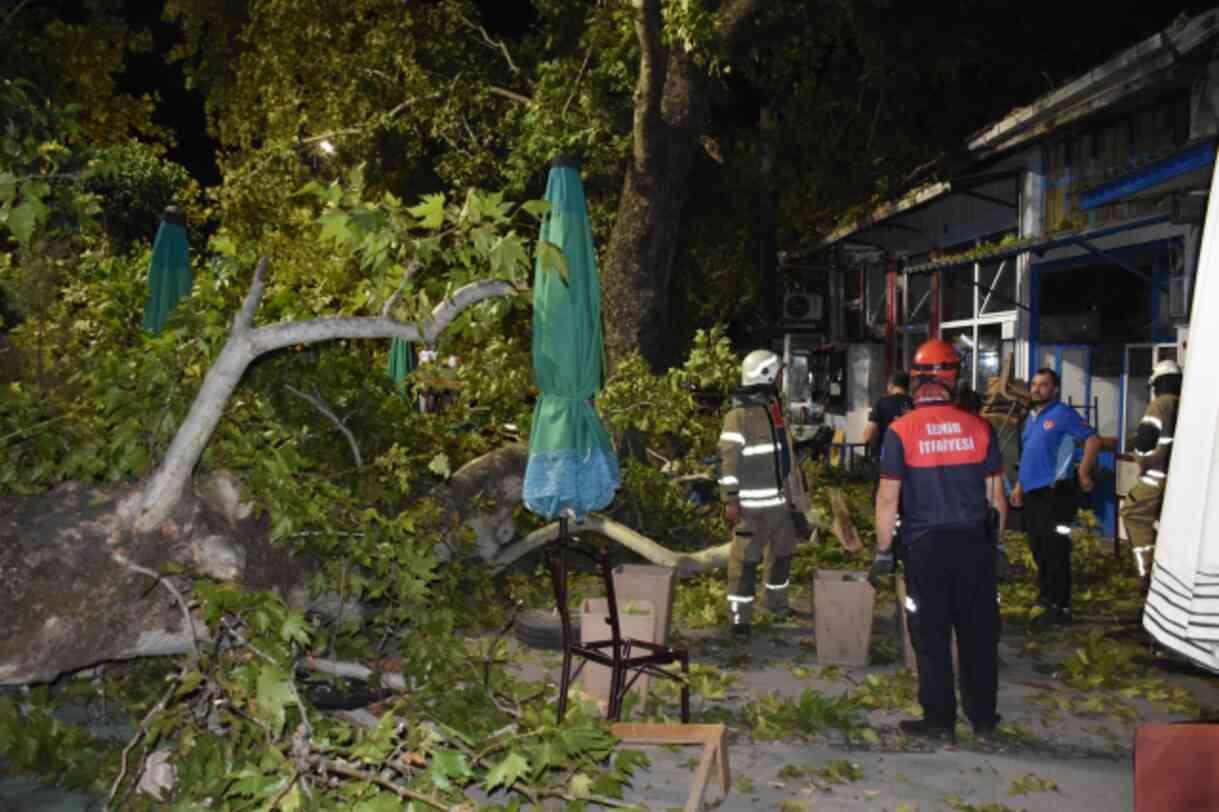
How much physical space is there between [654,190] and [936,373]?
7.73 m

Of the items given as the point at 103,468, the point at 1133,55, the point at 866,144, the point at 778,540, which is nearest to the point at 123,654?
the point at 103,468

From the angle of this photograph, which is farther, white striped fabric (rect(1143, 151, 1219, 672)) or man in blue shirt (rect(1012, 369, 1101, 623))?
man in blue shirt (rect(1012, 369, 1101, 623))

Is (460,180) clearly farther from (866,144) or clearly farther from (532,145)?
(866,144)

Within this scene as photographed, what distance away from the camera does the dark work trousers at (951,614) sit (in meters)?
6.12

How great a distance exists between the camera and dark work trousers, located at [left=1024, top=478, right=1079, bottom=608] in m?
8.62

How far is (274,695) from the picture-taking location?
12.9 feet

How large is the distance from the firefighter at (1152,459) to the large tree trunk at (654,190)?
6334 millimetres

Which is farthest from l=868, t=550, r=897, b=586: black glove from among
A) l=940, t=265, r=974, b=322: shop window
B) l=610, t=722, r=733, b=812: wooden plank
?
l=940, t=265, r=974, b=322: shop window

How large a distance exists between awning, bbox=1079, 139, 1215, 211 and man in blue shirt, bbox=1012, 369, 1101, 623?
1.67 m

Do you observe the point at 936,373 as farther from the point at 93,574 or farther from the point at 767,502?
the point at 93,574

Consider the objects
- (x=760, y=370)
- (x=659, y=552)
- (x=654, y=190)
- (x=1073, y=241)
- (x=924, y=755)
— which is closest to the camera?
(x=924, y=755)

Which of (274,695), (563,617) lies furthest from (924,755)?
(274,695)

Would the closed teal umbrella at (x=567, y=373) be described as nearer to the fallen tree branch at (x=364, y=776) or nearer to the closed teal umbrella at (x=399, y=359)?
the fallen tree branch at (x=364, y=776)

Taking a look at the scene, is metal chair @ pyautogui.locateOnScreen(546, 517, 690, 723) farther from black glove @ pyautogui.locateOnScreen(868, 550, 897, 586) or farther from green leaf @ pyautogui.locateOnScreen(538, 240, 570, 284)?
black glove @ pyautogui.locateOnScreen(868, 550, 897, 586)
